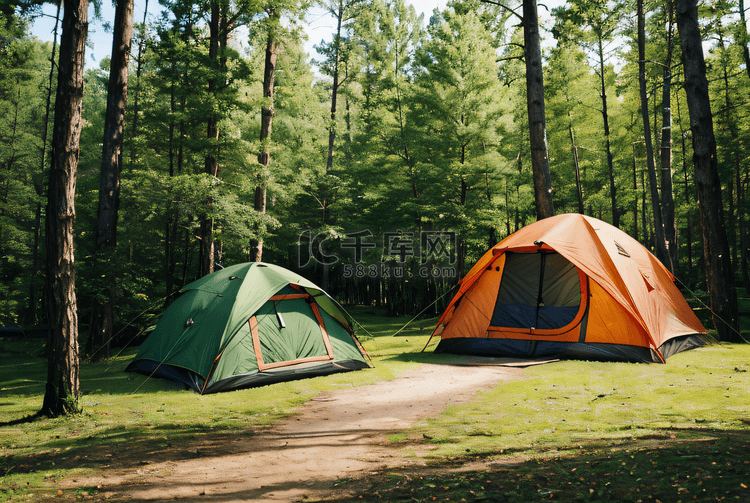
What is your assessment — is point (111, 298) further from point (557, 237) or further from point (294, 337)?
point (557, 237)

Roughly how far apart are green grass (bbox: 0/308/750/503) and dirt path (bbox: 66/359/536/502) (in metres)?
0.22

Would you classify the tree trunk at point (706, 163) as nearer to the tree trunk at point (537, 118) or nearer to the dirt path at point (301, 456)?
the tree trunk at point (537, 118)

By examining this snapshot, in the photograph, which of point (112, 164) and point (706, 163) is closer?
point (706, 163)

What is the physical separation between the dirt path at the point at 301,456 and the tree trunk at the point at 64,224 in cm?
239

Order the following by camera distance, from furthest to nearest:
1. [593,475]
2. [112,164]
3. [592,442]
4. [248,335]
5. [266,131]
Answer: [266,131] → [112,164] → [248,335] → [592,442] → [593,475]

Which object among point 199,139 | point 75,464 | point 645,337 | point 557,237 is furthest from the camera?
point 199,139

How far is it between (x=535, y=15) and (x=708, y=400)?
9023 millimetres

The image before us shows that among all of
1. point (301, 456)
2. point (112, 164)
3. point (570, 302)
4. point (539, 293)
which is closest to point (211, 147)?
point (112, 164)

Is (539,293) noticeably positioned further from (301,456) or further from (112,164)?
(112,164)

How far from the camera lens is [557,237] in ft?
27.2

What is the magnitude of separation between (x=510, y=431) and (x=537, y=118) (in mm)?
8065

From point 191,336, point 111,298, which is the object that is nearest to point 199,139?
point 111,298

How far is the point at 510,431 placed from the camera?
4363mm

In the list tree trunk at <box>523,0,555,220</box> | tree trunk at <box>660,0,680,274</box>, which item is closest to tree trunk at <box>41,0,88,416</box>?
tree trunk at <box>523,0,555,220</box>
